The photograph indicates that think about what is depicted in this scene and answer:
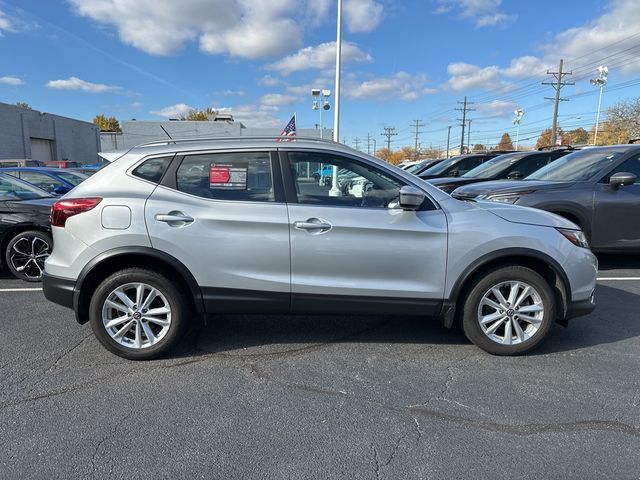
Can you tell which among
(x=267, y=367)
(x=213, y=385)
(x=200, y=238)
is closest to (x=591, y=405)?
(x=267, y=367)

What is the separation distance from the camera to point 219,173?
11.5 ft

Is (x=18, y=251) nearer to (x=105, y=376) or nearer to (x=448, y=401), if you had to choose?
(x=105, y=376)

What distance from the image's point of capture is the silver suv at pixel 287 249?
3385 millimetres

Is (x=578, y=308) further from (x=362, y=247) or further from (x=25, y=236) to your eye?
(x=25, y=236)

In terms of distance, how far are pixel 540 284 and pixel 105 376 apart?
11.4 feet

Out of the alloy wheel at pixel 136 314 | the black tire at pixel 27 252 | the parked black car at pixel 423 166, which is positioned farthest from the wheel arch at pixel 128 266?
the parked black car at pixel 423 166

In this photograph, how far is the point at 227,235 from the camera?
11.1 ft

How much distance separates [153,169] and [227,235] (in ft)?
2.71

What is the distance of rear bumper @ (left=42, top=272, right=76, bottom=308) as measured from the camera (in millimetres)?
3441

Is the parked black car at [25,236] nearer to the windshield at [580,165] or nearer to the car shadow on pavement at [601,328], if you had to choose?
the car shadow on pavement at [601,328]

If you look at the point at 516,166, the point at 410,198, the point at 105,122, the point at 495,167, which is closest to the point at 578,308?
the point at 410,198

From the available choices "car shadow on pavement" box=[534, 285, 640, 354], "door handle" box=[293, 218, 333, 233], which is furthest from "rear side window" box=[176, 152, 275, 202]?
"car shadow on pavement" box=[534, 285, 640, 354]

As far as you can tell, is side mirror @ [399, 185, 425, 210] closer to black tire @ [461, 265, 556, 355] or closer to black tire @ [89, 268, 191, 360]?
black tire @ [461, 265, 556, 355]

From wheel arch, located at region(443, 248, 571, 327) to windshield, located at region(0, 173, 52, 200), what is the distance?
593cm
